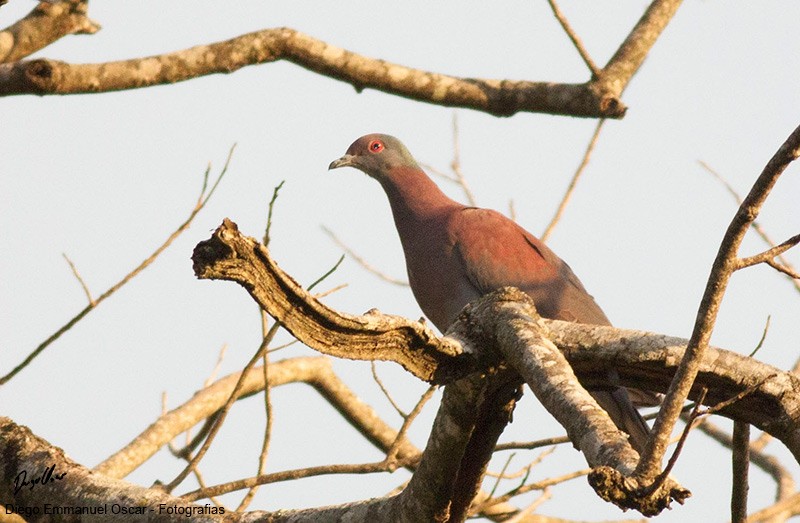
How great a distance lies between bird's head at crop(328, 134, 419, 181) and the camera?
6.40 metres

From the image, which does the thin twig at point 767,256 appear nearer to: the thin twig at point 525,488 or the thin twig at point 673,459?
the thin twig at point 673,459

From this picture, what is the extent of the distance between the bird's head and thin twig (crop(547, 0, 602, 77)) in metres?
1.90

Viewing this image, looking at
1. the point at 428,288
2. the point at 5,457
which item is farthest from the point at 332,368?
the point at 5,457

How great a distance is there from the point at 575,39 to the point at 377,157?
A: 2127mm

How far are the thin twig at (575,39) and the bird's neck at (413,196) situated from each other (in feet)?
4.67

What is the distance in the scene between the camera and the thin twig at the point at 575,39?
441cm

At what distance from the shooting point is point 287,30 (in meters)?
4.82

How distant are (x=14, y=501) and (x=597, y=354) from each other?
5.29ft

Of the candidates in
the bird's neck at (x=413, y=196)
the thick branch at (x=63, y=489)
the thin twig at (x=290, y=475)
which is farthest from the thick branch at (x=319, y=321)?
the bird's neck at (x=413, y=196)

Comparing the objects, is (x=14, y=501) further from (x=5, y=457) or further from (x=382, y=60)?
(x=382, y=60)

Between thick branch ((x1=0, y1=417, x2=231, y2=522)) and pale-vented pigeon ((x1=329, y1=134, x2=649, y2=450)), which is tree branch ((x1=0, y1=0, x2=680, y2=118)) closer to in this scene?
pale-vented pigeon ((x1=329, y1=134, x2=649, y2=450))

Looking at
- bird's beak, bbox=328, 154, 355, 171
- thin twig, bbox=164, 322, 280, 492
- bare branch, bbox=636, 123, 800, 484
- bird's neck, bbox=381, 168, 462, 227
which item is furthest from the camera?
bird's beak, bbox=328, 154, 355, 171
